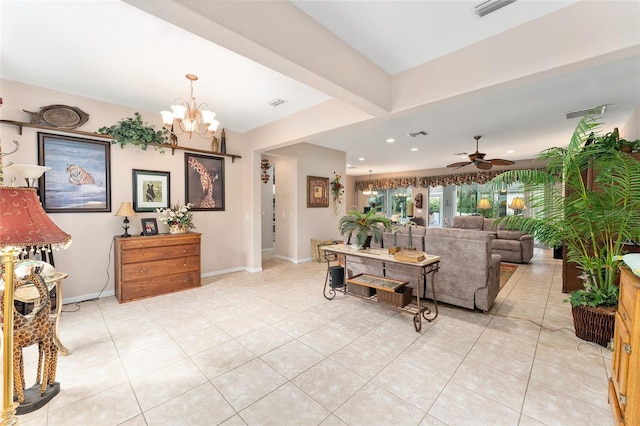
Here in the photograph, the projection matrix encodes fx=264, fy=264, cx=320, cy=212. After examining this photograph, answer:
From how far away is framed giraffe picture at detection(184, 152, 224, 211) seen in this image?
4555 millimetres


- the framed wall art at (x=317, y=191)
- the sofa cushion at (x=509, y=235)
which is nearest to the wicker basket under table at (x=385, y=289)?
the framed wall art at (x=317, y=191)

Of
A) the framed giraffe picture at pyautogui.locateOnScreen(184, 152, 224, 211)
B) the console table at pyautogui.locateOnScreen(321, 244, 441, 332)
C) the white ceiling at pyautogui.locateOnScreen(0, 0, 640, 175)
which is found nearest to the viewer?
the white ceiling at pyautogui.locateOnScreen(0, 0, 640, 175)

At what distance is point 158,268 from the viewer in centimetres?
381

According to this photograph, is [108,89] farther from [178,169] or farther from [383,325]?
[383,325]

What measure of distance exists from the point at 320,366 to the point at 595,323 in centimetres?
263

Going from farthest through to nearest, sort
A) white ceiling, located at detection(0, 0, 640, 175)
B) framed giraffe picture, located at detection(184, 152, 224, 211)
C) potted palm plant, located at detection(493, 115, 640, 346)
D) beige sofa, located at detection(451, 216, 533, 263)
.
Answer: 1. beige sofa, located at detection(451, 216, 533, 263)
2. framed giraffe picture, located at detection(184, 152, 224, 211)
3. potted palm plant, located at detection(493, 115, 640, 346)
4. white ceiling, located at detection(0, 0, 640, 175)

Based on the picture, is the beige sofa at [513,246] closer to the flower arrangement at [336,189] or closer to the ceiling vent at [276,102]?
the flower arrangement at [336,189]

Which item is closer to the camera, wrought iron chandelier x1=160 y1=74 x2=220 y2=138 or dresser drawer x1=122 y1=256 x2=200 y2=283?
wrought iron chandelier x1=160 y1=74 x2=220 y2=138

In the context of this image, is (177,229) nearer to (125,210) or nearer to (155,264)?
(155,264)

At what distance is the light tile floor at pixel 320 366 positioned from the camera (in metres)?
1.70

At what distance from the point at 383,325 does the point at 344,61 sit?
2.72m

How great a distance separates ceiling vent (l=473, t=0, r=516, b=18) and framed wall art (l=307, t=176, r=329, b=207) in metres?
4.59

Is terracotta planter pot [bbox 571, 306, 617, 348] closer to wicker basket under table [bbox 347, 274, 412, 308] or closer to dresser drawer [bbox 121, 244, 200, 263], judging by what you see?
wicker basket under table [bbox 347, 274, 412, 308]

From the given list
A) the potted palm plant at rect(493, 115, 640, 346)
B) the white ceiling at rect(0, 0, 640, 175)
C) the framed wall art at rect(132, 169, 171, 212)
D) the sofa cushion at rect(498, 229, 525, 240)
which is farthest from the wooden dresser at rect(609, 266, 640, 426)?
the framed wall art at rect(132, 169, 171, 212)
